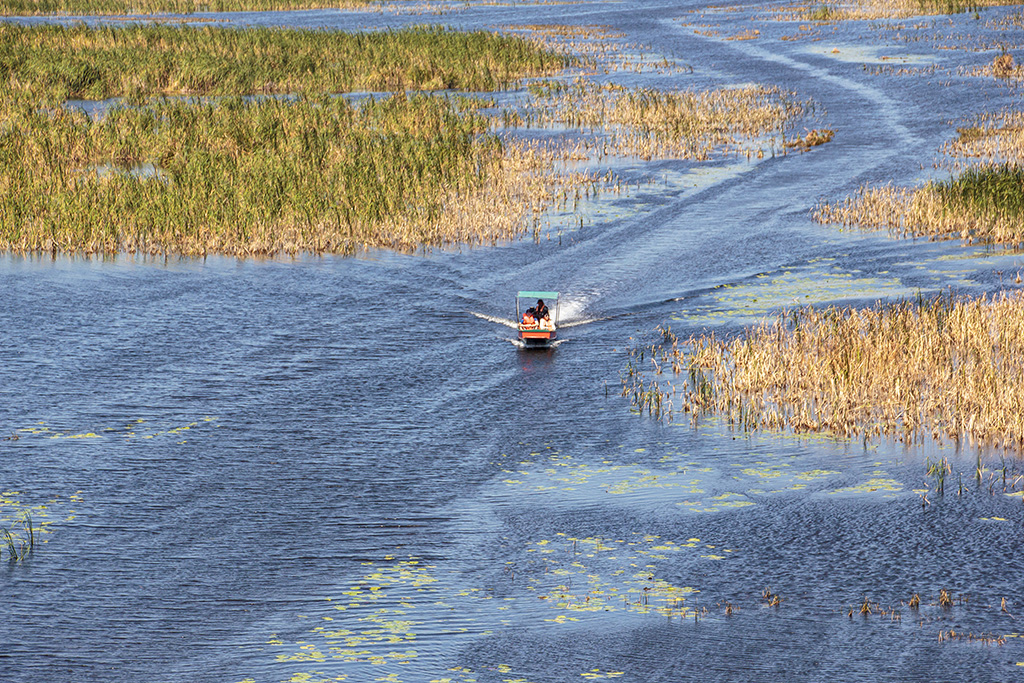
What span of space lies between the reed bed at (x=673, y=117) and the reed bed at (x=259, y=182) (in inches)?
163

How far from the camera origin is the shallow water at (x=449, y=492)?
1001 centimetres

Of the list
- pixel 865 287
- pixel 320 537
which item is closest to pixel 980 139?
pixel 865 287

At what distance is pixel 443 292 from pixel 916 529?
1162 cm

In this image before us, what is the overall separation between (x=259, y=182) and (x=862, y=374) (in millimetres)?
16048

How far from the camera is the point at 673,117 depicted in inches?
1528

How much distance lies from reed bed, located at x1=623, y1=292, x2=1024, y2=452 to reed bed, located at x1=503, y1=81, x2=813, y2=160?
55.2ft

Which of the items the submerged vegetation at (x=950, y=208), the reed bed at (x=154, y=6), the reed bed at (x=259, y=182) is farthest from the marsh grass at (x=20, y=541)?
the reed bed at (x=154, y=6)

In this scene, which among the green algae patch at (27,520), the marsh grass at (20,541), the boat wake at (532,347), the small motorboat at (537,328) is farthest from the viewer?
the boat wake at (532,347)

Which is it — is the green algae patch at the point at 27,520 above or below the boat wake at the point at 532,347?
below

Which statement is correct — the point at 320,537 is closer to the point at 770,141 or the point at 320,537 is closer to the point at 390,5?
the point at 770,141

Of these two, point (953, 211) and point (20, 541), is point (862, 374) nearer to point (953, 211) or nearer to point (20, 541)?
point (20, 541)

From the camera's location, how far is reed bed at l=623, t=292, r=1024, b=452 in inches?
582

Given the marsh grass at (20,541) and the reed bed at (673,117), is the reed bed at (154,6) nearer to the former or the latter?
the reed bed at (673,117)

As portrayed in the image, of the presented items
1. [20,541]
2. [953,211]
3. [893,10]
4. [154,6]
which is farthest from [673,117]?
[154,6]
